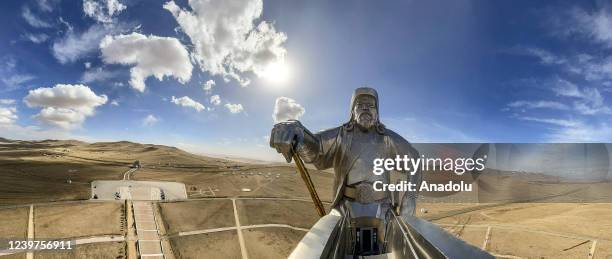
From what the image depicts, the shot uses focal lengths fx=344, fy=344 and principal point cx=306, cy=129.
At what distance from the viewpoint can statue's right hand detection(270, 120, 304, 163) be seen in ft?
21.8

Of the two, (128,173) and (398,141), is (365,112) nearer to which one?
(398,141)

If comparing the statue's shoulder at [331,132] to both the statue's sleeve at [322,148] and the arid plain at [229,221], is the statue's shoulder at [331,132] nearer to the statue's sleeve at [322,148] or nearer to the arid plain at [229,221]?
the statue's sleeve at [322,148]

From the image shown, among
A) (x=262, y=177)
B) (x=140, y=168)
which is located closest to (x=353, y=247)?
(x=262, y=177)

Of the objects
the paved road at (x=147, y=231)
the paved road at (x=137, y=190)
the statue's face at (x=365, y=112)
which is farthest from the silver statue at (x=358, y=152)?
the paved road at (x=137, y=190)

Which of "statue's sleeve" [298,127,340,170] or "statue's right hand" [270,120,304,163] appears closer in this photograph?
"statue's right hand" [270,120,304,163]

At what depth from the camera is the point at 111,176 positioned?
175 ft

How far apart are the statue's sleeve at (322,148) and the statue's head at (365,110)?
0.47 metres

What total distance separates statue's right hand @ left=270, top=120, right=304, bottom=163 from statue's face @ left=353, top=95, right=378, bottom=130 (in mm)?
1565

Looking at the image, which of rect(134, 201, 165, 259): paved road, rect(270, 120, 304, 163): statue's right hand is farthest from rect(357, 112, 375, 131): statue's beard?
rect(134, 201, 165, 259): paved road

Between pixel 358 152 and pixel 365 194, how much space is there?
0.93 m

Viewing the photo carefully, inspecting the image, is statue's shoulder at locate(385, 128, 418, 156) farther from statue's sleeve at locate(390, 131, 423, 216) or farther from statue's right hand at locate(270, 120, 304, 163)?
statue's right hand at locate(270, 120, 304, 163)

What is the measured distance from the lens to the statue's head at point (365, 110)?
7.79 metres

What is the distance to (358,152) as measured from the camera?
7.60m

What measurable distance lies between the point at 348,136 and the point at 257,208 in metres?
32.0
